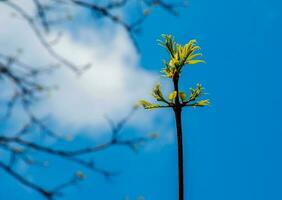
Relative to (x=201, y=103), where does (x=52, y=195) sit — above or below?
below

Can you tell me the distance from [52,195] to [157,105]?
920cm

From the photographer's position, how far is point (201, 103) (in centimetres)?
1303

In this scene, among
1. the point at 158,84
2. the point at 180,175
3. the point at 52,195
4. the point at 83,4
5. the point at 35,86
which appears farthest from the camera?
the point at 158,84

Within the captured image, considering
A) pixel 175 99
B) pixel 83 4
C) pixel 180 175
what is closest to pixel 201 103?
pixel 175 99

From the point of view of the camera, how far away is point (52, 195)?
3934 millimetres

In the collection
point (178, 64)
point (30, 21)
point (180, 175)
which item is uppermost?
point (178, 64)

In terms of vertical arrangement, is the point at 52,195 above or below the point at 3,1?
below

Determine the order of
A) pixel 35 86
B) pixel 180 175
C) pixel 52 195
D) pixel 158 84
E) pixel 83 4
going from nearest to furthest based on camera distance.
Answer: pixel 52 195, pixel 35 86, pixel 83 4, pixel 180 175, pixel 158 84

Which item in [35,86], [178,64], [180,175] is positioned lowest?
[180,175]

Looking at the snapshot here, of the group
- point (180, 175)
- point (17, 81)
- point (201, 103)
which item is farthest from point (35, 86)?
point (201, 103)

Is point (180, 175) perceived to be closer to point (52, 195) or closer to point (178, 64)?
point (178, 64)

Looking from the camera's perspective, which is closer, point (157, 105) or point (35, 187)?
point (35, 187)

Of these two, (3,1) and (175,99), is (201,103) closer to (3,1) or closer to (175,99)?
(175,99)

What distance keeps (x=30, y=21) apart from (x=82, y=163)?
1343 mm
